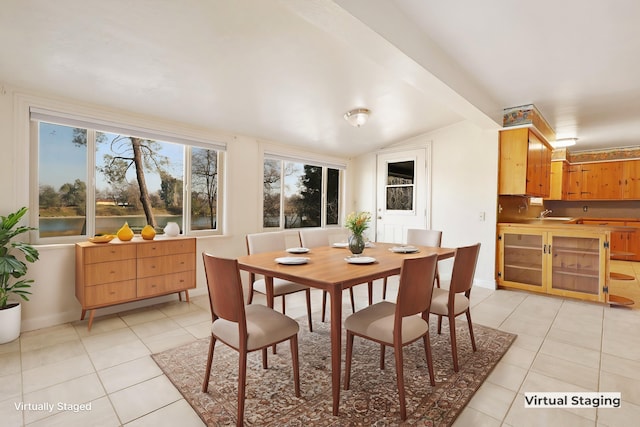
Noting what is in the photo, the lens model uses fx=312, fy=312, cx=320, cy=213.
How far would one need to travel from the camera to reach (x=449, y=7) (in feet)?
6.77

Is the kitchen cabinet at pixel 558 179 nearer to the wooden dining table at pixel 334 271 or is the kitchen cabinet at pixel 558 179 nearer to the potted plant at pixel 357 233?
the wooden dining table at pixel 334 271

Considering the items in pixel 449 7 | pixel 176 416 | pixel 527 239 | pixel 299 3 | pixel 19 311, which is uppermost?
pixel 449 7

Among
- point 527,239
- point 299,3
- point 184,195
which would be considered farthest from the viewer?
point 527,239

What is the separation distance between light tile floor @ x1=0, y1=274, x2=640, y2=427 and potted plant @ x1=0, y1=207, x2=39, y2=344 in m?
0.14

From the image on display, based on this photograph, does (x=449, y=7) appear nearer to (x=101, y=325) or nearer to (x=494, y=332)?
(x=494, y=332)

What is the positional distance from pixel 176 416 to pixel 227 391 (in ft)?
1.01

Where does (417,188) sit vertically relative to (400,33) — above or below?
below

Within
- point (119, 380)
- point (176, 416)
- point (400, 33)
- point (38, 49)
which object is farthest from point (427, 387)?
point (38, 49)

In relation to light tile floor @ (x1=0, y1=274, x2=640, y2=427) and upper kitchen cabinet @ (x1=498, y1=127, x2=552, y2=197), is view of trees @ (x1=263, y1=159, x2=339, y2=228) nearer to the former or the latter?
light tile floor @ (x1=0, y1=274, x2=640, y2=427)

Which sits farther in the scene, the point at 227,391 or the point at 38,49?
the point at 38,49

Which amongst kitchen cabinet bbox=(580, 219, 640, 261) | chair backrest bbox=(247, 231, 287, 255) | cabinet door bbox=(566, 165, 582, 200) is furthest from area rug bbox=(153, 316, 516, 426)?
cabinet door bbox=(566, 165, 582, 200)

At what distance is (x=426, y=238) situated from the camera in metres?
3.48

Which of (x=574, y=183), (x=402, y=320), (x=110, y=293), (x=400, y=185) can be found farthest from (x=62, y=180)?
(x=574, y=183)

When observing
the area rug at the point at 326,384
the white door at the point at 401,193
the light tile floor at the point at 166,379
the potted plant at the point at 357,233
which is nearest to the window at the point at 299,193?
the white door at the point at 401,193
